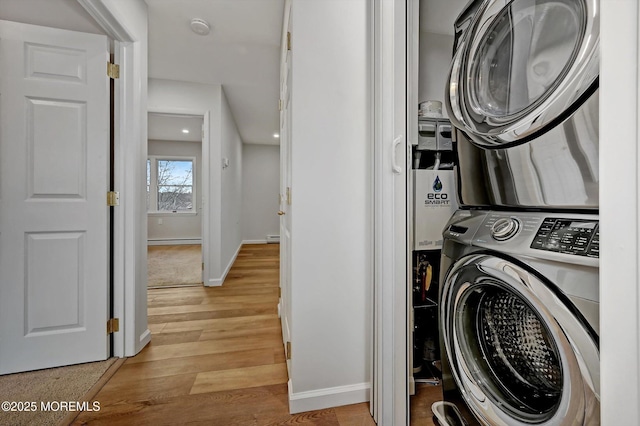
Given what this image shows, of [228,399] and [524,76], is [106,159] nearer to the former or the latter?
[228,399]

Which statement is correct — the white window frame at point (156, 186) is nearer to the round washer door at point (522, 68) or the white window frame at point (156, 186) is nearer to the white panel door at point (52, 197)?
the white panel door at point (52, 197)

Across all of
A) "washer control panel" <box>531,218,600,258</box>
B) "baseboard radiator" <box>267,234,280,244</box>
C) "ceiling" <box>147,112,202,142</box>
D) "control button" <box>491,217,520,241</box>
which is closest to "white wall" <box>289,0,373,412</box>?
"control button" <box>491,217,520,241</box>

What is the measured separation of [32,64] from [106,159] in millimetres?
622

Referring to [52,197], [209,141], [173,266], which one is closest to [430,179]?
[52,197]

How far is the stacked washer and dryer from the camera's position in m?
0.58

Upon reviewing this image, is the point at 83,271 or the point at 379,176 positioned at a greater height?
the point at 379,176

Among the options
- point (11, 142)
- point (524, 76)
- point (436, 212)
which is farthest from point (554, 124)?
point (11, 142)

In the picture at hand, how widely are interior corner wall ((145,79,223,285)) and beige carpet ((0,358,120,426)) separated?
1.59 meters

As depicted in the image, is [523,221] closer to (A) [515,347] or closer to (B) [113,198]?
(A) [515,347]

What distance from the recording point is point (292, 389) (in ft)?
3.99

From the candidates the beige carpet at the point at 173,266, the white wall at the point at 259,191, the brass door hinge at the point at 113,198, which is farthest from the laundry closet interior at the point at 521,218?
the white wall at the point at 259,191

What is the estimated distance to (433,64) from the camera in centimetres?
142

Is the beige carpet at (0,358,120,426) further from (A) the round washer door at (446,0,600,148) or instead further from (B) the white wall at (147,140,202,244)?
(B) the white wall at (147,140,202,244)

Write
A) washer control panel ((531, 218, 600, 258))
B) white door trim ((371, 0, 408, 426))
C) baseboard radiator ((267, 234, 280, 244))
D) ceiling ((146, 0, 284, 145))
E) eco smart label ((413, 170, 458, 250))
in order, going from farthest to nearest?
baseboard radiator ((267, 234, 280, 244)) → ceiling ((146, 0, 284, 145)) → eco smart label ((413, 170, 458, 250)) → white door trim ((371, 0, 408, 426)) → washer control panel ((531, 218, 600, 258))
